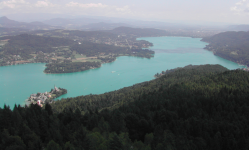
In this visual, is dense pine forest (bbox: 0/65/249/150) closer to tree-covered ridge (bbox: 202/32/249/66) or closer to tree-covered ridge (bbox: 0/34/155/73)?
tree-covered ridge (bbox: 0/34/155/73)

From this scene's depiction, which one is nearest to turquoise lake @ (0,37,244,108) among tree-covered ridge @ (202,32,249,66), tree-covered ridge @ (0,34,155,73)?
tree-covered ridge @ (0,34,155,73)

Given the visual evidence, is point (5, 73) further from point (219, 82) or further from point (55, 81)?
point (219, 82)

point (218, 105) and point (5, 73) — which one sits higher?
point (218, 105)

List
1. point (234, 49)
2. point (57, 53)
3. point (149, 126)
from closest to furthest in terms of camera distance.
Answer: point (149, 126) → point (57, 53) → point (234, 49)

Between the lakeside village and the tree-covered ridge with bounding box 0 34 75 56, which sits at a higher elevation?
the tree-covered ridge with bounding box 0 34 75 56

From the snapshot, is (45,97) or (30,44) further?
(30,44)

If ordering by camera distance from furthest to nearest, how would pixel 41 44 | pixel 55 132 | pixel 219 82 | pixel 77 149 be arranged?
pixel 41 44 < pixel 219 82 < pixel 55 132 < pixel 77 149

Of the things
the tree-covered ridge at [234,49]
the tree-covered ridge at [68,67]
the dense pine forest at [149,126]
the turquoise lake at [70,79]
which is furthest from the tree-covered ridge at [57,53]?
the dense pine forest at [149,126]

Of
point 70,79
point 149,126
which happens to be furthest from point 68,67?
point 149,126

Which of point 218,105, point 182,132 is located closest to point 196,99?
point 218,105

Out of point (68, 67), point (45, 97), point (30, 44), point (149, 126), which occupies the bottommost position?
point (45, 97)

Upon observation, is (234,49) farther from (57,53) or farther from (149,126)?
(149,126)
